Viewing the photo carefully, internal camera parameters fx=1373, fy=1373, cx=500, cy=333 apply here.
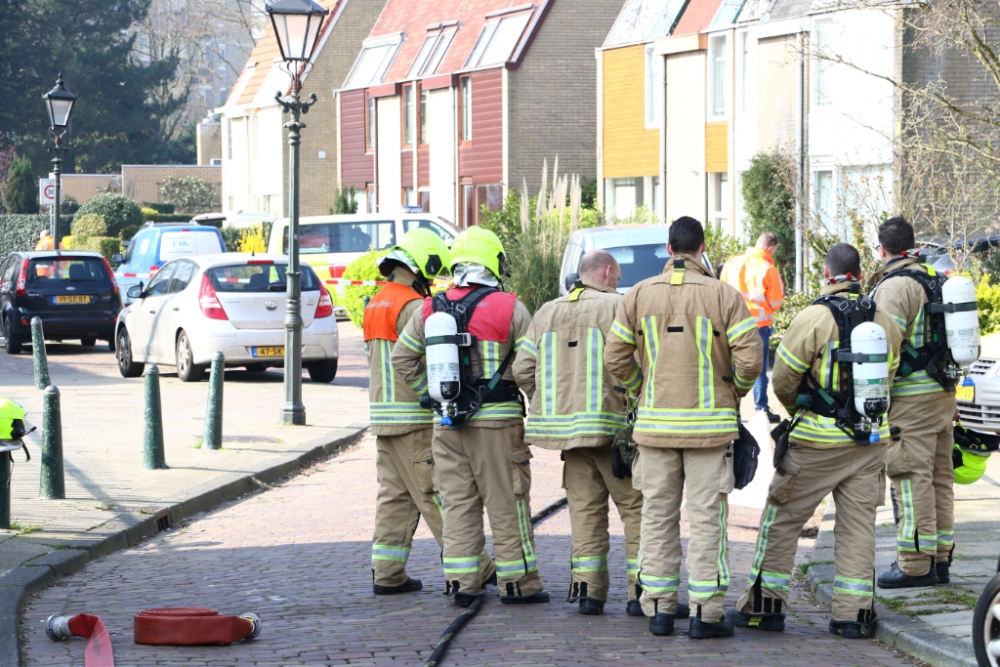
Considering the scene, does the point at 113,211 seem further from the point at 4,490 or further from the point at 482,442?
the point at 482,442

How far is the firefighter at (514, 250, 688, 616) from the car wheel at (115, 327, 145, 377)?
13.2m

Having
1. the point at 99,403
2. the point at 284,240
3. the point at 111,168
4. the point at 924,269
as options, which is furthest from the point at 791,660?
the point at 111,168

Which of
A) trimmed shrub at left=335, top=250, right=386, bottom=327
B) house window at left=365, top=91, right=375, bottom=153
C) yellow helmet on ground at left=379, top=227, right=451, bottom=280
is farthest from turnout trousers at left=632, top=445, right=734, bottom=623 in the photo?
house window at left=365, top=91, right=375, bottom=153

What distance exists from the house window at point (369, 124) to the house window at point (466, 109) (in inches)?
245

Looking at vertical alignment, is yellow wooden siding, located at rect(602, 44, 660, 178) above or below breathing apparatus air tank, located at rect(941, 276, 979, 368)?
above

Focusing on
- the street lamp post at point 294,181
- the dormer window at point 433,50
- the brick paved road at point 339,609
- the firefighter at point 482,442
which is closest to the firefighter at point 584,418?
the firefighter at point 482,442

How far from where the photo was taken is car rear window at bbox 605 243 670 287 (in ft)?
52.2

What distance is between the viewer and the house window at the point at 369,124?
48.0 m

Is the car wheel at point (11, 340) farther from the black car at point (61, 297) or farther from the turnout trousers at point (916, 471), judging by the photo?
the turnout trousers at point (916, 471)

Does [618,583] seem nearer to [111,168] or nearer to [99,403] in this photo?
[99,403]

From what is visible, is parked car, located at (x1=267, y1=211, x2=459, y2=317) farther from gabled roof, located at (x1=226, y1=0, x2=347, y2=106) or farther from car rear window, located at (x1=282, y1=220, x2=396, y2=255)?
gabled roof, located at (x1=226, y1=0, x2=347, y2=106)

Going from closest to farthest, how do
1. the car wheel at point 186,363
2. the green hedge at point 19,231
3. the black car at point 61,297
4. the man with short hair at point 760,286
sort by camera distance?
1. the man with short hair at point 760,286
2. the car wheel at point 186,363
3. the black car at point 61,297
4. the green hedge at point 19,231

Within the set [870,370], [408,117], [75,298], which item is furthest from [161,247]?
[870,370]

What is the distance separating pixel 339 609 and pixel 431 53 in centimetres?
3940
